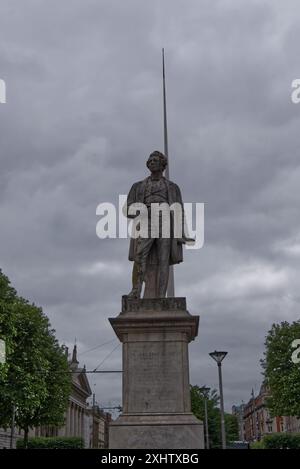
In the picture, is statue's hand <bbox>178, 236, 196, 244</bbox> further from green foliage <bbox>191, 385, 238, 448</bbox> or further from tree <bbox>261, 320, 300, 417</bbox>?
green foliage <bbox>191, 385, 238, 448</bbox>

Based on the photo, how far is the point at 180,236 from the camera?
1505 centimetres

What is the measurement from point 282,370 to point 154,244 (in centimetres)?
3891

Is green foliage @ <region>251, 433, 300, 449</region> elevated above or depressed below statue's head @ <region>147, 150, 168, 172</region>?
below

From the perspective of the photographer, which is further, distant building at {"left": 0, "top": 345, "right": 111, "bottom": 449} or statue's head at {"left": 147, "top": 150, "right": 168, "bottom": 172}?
→ distant building at {"left": 0, "top": 345, "right": 111, "bottom": 449}

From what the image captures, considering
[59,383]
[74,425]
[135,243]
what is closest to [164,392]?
[135,243]

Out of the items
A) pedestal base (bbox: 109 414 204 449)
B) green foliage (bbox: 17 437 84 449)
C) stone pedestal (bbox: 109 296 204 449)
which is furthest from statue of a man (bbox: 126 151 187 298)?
green foliage (bbox: 17 437 84 449)

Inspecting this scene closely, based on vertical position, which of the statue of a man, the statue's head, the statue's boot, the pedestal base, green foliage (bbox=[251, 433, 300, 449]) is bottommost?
the pedestal base

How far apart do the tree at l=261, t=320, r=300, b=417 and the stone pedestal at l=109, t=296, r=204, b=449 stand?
36.8 meters

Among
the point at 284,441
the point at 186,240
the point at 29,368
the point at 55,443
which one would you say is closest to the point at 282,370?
the point at 284,441

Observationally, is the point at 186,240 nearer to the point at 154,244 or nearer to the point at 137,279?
the point at 154,244

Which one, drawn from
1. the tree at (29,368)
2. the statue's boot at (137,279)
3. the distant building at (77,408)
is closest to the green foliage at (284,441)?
the tree at (29,368)

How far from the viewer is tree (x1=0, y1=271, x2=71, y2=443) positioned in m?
38.4

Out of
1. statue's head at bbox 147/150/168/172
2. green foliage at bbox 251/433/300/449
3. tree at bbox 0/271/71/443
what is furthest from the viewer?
green foliage at bbox 251/433/300/449
